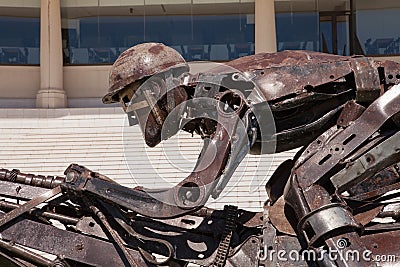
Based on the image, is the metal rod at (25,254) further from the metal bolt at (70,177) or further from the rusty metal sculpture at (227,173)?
the metal bolt at (70,177)

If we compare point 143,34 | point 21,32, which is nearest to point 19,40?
point 21,32

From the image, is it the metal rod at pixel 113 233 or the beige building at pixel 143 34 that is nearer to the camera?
the metal rod at pixel 113 233

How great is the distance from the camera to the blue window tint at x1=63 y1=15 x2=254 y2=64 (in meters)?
17.8

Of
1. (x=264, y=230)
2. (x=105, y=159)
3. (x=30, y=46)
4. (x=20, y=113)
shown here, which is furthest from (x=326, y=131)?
(x=30, y=46)

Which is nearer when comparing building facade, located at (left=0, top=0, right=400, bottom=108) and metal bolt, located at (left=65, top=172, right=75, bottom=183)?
metal bolt, located at (left=65, top=172, right=75, bottom=183)

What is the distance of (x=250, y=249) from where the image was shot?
13.7 feet

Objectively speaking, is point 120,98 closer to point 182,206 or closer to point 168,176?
point 182,206

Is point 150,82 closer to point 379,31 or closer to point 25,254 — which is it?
point 25,254

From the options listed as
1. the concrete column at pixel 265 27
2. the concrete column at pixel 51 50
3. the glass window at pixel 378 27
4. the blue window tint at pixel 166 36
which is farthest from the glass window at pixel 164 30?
the glass window at pixel 378 27

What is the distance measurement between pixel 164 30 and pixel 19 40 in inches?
138

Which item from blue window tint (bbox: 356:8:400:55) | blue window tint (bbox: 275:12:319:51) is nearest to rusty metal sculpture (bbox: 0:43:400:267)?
blue window tint (bbox: 275:12:319:51)

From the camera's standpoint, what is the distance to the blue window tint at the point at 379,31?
696 inches

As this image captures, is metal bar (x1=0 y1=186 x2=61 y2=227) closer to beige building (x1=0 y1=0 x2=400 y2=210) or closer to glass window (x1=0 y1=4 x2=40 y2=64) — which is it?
beige building (x1=0 y1=0 x2=400 y2=210)

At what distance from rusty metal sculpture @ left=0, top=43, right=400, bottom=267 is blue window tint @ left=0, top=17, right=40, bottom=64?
1401 centimetres
